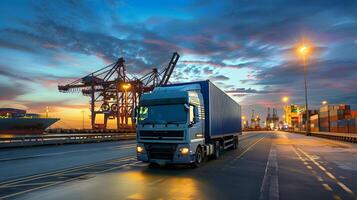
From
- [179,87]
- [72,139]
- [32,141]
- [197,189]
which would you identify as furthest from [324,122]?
[197,189]

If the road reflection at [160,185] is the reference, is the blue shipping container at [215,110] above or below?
above

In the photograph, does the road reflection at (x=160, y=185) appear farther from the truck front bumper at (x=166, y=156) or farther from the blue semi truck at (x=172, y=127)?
the blue semi truck at (x=172, y=127)

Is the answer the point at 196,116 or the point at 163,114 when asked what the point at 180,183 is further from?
the point at 196,116

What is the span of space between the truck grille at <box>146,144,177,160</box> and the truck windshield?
87 cm

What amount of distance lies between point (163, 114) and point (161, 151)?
138cm

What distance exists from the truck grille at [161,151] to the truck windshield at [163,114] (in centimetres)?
87

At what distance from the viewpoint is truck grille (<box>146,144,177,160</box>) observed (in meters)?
13.8

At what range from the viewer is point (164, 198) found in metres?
8.59

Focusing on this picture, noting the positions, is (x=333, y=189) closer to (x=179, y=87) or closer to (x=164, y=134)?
(x=164, y=134)

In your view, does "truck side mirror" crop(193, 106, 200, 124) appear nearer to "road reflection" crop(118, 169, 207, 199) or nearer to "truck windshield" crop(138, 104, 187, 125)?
"truck windshield" crop(138, 104, 187, 125)

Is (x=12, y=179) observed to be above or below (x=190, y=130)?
below

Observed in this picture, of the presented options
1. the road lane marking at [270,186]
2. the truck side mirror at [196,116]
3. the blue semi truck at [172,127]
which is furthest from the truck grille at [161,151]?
the road lane marking at [270,186]

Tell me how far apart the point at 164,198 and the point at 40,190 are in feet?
10.8

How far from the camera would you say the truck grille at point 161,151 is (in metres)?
13.8
